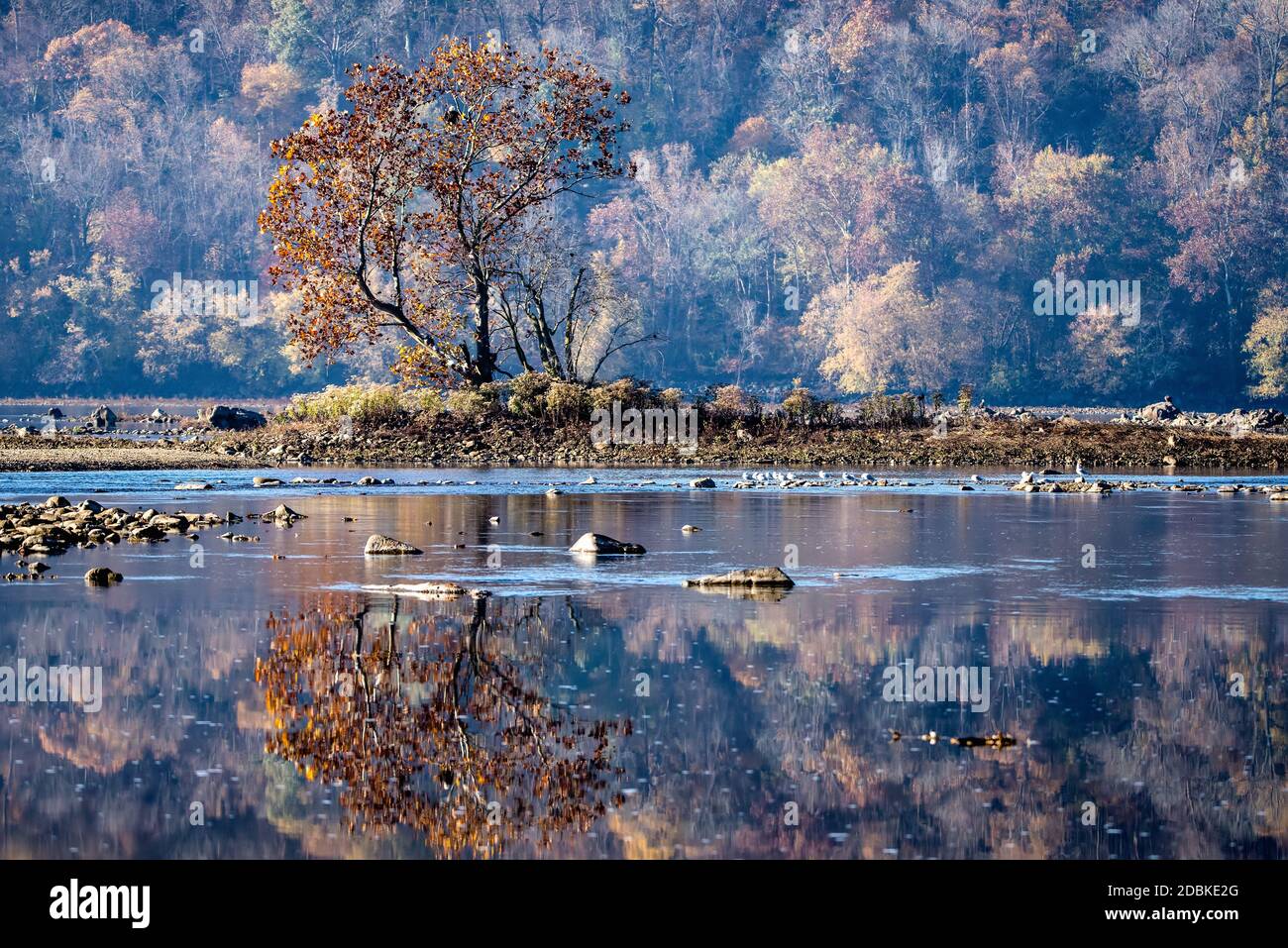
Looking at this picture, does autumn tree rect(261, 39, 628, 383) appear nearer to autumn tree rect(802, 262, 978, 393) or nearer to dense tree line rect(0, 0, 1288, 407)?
dense tree line rect(0, 0, 1288, 407)

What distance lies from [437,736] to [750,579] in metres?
6.89

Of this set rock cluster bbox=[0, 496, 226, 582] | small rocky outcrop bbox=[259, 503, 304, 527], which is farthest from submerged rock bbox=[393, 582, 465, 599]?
small rocky outcrop bbox=[259, 503, 304, 527]

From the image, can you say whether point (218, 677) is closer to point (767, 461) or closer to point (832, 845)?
point (832, 845)

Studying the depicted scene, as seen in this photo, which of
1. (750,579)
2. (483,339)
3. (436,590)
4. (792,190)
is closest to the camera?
(436,590)

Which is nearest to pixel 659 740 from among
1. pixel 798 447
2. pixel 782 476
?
pixel 782 476

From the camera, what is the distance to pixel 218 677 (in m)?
11.9

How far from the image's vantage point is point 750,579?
16.7 metres

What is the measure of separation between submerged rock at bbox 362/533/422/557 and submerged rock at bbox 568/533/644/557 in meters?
1.77

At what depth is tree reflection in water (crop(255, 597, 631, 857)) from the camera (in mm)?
8766

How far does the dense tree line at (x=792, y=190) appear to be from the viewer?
92.8 metres

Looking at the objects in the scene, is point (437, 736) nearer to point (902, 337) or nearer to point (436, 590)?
point (436, 590)

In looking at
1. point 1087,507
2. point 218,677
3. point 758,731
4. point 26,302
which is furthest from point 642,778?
point 26,302

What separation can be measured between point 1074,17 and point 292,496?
98588 millimetres

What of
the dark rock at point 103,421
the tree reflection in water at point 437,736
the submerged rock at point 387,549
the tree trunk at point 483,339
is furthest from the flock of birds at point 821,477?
the dark rock at point 103,421
